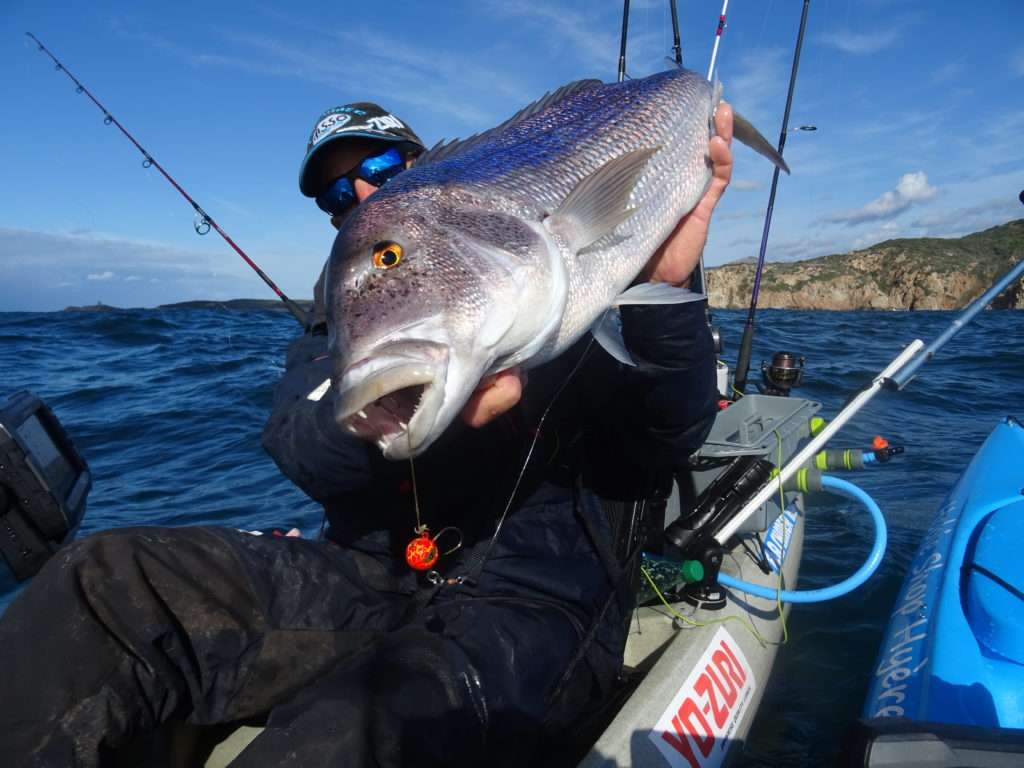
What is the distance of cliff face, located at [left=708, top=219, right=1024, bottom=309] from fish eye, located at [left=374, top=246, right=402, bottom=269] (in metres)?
62.6

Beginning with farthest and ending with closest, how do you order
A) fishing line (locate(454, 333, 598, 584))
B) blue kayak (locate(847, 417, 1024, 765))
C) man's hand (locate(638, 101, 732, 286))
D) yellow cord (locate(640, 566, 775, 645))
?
yellow cord (locate(640, 566, 775, 645)) < blue kayak (locate(847, 417, 1024, 765)) < fishing line (locate(454, 333, 598, 584)) < man's hand (locate(638, 101, 732, 286))

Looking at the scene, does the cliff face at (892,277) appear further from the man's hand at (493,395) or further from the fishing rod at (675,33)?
the man's hand at (493,395)

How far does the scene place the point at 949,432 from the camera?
29.0 feet

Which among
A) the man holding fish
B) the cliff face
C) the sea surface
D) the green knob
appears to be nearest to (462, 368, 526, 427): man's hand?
the man holding fish

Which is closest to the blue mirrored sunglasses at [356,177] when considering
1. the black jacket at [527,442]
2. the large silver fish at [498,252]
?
the black jacket at [527,442]

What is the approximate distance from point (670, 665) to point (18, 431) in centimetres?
380

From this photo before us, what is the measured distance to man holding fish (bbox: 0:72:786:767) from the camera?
4.88ft

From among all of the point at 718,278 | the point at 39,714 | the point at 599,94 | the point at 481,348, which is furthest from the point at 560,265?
the point at 718,278

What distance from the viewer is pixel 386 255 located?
4.86 feet

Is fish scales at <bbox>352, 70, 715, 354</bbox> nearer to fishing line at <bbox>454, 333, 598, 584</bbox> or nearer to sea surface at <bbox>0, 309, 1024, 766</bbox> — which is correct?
fishing line at <bbox>454, 333, 598, 584</bbox>

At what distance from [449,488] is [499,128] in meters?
1.44

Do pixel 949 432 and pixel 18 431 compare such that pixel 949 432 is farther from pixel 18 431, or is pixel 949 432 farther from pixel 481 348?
pixel 18 431

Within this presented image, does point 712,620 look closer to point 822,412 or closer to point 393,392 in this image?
point 393,392

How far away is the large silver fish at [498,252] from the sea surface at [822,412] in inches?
119
